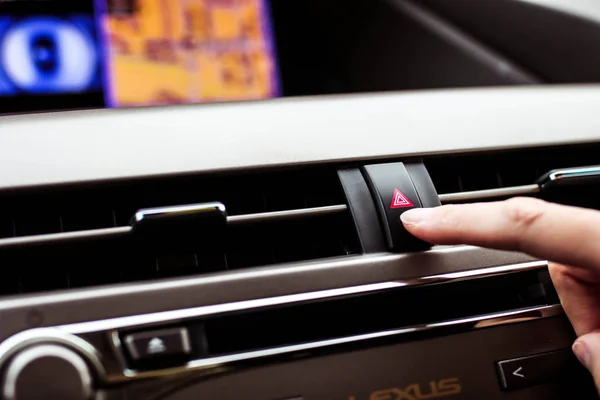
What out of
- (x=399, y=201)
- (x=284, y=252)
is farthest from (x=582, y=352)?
(x=284, y=252)

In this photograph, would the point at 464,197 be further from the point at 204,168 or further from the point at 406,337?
the point at 204,168

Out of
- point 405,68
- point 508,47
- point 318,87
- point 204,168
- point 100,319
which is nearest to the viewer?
point 100,319

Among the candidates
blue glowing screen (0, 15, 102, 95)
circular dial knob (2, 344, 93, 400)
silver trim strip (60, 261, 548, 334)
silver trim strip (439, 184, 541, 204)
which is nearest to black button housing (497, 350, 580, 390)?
silver trim strip (60, 261, 548, 334)

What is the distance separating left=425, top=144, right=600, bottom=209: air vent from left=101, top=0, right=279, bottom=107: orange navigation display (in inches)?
53.5

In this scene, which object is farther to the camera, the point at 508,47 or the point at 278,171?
the point at 508,47

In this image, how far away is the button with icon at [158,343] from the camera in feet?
2.12

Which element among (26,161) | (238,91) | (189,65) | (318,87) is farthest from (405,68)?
(26,161)

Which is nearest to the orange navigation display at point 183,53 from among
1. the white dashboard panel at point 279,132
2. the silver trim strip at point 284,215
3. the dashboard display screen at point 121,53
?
the dashboard display screen at point 121,53

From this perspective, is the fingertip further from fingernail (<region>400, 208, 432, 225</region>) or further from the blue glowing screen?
the blue glowing screen

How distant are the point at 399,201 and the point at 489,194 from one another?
0.54 feet

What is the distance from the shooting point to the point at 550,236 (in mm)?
656

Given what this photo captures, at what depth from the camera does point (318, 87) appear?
87.6 inches

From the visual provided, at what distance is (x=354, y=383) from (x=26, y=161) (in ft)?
1.66

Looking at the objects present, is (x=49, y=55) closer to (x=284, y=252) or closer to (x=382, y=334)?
(x=284, y=252)
